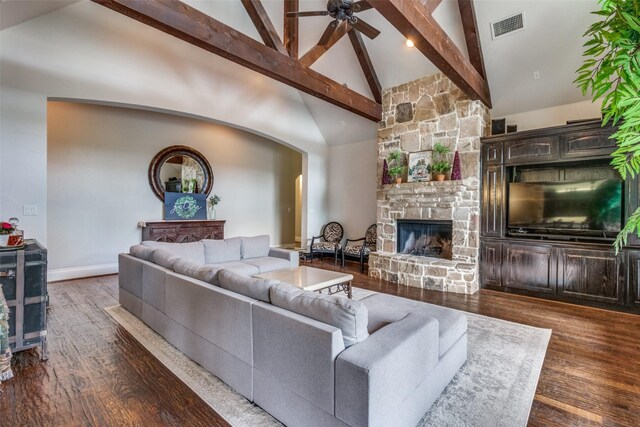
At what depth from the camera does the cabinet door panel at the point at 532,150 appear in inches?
168

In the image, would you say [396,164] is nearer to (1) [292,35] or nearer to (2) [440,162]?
(2) [440,162]

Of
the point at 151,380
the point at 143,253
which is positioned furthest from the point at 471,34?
the point at 151,380

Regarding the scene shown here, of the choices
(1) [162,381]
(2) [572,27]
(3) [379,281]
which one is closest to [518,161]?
(2) [572,27]

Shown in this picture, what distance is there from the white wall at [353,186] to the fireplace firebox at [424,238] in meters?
1.35

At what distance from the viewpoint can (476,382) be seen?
2309mm

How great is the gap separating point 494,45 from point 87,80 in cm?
570

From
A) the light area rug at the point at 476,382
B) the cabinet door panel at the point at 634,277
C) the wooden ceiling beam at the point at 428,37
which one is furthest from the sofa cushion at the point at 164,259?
the cabinet door panel at the point at 634,277

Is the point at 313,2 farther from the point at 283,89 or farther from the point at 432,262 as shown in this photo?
the point at 432,262

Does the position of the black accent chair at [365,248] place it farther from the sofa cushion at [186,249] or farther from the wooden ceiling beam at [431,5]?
the wooden ceiling beam at [431,5]

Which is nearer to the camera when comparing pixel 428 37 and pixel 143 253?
pixel 428 37

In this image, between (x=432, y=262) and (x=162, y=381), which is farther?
(x=432, y=262)

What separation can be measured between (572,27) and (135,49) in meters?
6.02

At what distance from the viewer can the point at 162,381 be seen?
89.9 inches

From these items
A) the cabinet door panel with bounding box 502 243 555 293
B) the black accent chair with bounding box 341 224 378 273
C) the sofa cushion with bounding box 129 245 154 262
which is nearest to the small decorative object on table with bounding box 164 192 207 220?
the sofa cushion with bounding box 129 245 154 262
